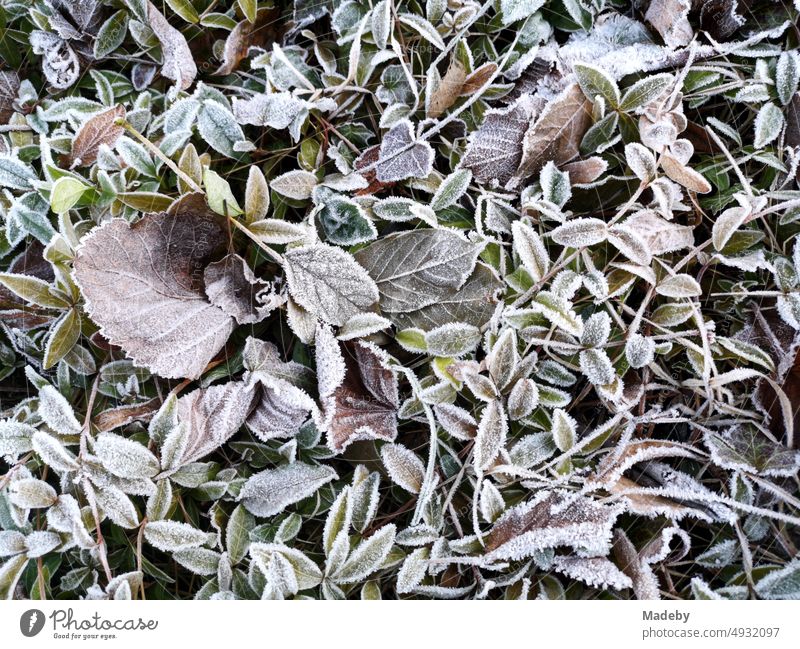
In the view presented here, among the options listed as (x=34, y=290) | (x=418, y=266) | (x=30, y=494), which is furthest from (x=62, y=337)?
(x=418, y=266)

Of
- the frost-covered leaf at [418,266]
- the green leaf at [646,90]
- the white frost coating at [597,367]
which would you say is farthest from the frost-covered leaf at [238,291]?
the green leaf at [646,90]

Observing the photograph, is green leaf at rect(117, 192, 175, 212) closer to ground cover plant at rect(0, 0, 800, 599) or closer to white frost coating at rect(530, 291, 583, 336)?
ground cover plant at rect(0, 0, 800, 599)

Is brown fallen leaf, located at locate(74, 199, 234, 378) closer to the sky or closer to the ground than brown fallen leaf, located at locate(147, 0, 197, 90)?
closer to the ground

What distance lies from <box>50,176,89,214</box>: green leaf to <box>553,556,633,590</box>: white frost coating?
0.61 metres

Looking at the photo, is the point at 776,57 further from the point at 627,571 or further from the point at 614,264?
the point at 627,571

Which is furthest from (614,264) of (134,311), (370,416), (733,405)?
(134,311)

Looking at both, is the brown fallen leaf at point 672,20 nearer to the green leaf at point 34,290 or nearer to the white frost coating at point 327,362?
the white frost coating at point 327,362

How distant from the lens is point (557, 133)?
2.32 ft

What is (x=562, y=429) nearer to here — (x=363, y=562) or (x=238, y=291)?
(x=363, y=562)

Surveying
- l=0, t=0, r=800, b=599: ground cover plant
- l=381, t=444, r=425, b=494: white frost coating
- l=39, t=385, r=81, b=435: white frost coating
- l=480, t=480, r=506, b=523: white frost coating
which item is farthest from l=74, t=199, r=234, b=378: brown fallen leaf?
l=480, t=480, r=506, b=523: white frost coating

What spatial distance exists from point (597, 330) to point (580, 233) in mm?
100

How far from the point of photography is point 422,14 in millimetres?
744

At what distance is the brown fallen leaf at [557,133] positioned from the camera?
0.70 meters
